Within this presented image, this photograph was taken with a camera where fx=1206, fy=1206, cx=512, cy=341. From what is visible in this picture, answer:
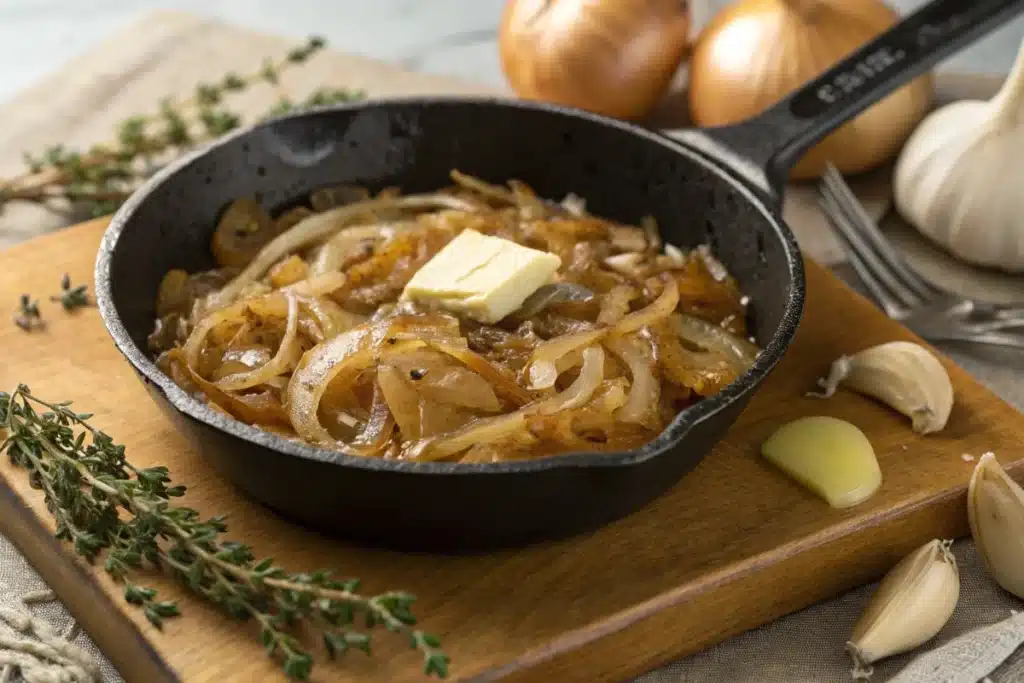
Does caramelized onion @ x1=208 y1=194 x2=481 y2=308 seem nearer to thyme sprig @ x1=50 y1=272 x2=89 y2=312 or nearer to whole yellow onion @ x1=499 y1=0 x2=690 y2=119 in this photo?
thyme sprig @ x1=50 y1=272 x2=89 y2=312

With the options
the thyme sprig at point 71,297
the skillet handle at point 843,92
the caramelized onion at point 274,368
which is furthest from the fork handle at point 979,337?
the thyme sprig at point 71,297

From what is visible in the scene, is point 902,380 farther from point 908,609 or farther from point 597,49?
point 597,49

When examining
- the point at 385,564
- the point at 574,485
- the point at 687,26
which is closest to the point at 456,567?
the point at 385,564

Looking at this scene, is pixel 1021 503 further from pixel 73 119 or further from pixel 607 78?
pixel 73 119

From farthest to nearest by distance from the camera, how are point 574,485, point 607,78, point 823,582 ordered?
point 607,78
point 823,582
point 574,485

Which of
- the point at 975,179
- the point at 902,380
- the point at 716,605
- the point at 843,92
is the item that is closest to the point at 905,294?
the point at 975,179

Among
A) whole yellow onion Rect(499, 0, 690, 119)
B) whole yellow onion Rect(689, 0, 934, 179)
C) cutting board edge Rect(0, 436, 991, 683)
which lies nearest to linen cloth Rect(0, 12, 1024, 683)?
cutting board edge Rect(0, 436, 991, 683)
